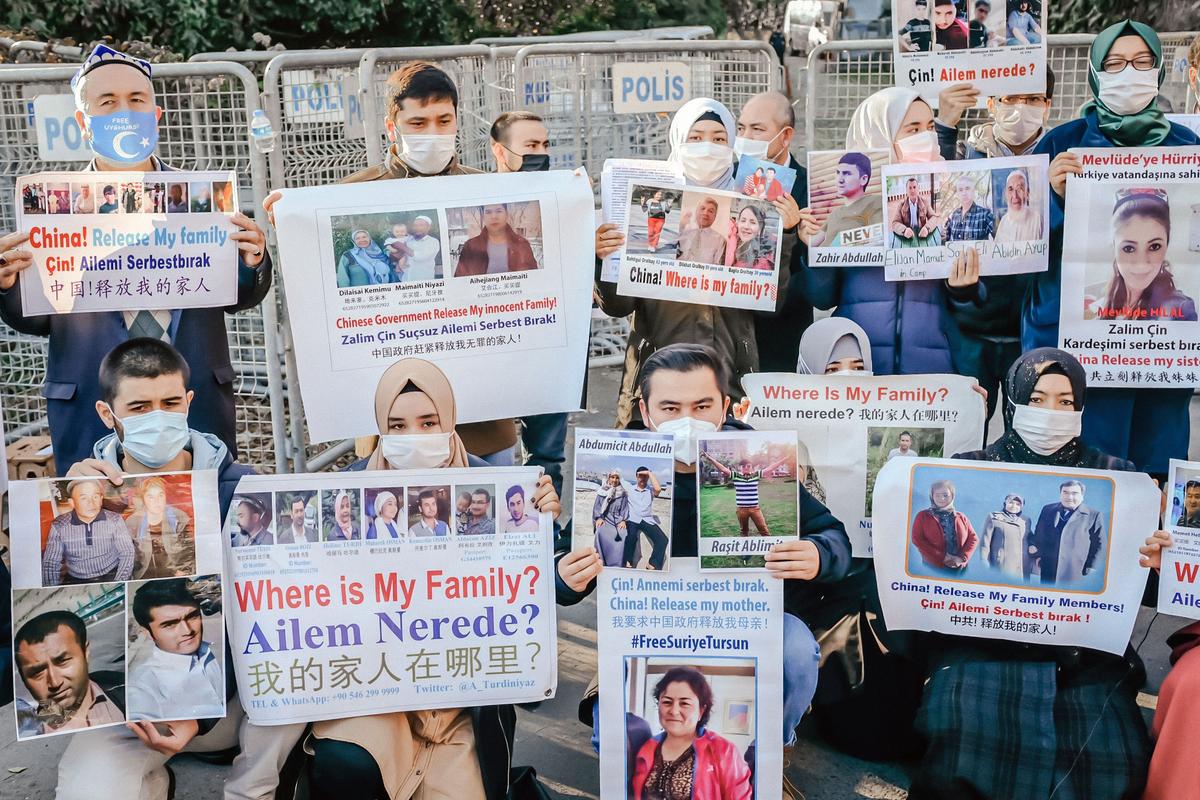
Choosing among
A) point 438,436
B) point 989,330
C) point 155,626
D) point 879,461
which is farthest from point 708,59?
point 155,626

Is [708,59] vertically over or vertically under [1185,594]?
over

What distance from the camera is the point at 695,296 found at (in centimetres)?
439

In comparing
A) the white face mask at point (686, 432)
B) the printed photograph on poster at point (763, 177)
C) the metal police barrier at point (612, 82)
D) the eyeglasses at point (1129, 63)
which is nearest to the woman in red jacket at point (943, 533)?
the white face mask at point (686, 432)

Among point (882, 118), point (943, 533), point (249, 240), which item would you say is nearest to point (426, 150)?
point (249, 240)

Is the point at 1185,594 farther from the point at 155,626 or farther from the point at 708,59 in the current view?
the point at 708,59

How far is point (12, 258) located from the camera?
3.95 meters

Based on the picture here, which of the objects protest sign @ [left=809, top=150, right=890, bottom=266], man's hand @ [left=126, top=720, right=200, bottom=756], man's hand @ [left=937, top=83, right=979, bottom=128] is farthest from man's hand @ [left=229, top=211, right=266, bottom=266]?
man's hand @ [left=937, top=83, right=979, bottom=128]

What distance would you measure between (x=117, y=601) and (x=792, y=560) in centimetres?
173

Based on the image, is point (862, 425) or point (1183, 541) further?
point (862, 425)

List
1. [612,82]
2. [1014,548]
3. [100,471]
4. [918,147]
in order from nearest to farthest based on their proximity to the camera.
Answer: [100,471]
[1014,548]
[918,147]
[612,82]

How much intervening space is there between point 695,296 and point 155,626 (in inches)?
81.5

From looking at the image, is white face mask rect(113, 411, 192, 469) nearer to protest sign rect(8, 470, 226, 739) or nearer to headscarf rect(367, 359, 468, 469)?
protest sign rect(8, 470, 226, 739)

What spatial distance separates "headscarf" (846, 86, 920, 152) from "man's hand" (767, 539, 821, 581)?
5.45ft

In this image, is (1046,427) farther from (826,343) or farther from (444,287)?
(444,287)
